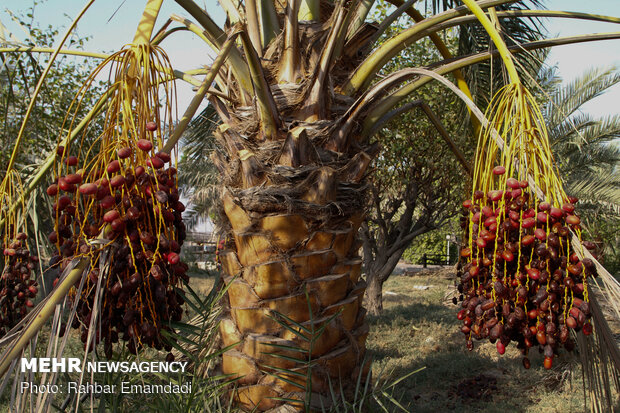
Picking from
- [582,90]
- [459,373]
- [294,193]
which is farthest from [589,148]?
[294,193]

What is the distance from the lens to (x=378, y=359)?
656cm

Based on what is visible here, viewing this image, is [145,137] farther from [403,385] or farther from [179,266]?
[403,385]

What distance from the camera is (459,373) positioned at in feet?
20.8

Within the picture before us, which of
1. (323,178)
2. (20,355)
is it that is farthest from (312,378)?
(20,355)

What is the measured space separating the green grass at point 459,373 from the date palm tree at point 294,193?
1.69 metres

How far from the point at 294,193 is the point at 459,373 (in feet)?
16.7

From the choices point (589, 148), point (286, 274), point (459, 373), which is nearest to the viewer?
point (286, 274)

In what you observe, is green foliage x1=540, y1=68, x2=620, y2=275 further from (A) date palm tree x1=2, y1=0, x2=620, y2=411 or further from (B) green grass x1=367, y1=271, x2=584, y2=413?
(A) date palm tree x1=2, y1=0, x2=620, y2=411

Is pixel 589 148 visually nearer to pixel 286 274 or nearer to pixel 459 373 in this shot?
pixel 459 373

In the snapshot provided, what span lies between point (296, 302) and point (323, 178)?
1.79ft

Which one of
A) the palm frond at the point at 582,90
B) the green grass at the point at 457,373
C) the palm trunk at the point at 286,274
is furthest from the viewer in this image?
the palm frond at the point at 582,90

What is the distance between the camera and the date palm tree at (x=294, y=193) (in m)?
2.11

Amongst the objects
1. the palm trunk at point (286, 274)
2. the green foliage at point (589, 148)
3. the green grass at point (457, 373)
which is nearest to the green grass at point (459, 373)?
the green grass at point (457, 373)

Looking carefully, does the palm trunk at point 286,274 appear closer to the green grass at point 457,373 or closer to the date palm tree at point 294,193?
the date palm tree at point 294,193
